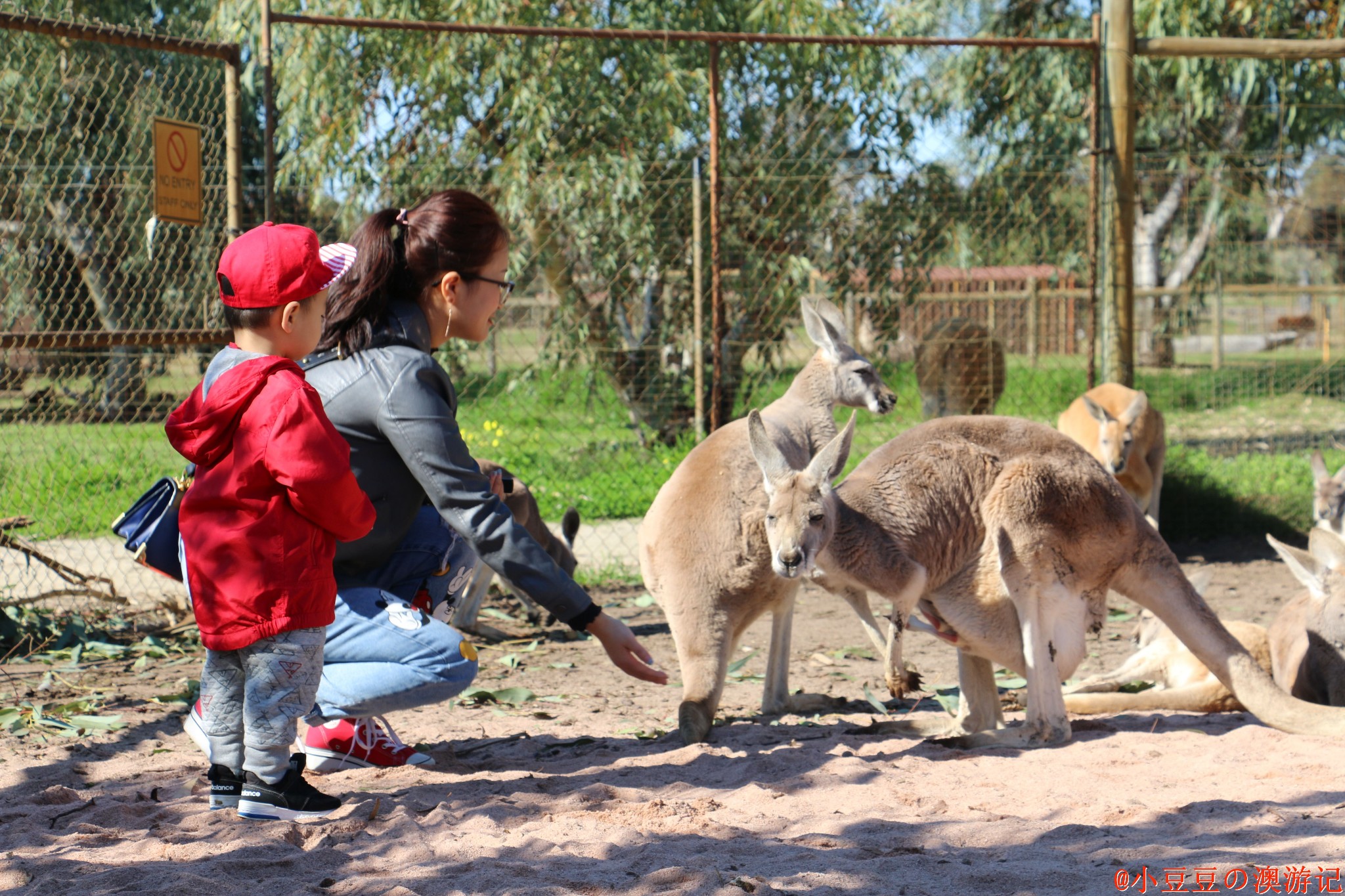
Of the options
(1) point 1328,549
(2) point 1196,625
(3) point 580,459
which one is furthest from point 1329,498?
(3) point 580,459

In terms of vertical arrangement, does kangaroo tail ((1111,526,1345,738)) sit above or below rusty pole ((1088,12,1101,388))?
below

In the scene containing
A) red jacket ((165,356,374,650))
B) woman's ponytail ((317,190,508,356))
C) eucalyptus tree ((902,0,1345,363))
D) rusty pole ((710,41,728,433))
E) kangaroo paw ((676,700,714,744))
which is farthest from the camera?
eucalyptus tree ((902,0,1345,363))

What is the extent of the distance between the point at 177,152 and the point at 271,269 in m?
2.73

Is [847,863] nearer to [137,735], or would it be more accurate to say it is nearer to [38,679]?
[137,735]

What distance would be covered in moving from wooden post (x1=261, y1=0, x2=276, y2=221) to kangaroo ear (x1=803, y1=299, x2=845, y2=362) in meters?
2.36

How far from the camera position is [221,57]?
17.0ft

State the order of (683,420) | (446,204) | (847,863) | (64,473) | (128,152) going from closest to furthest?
(847,863) → (446,204) → (64,473) → (683,420) → (128,152)

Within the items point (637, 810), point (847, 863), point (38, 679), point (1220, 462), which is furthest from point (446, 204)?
point (1220, 462)

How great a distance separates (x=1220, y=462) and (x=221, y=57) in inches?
238

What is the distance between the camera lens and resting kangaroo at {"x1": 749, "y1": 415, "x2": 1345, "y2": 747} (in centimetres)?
331

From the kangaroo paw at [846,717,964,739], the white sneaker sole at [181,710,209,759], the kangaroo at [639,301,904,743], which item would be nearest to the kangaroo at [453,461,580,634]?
the kangaroo at [639,301,904,743]

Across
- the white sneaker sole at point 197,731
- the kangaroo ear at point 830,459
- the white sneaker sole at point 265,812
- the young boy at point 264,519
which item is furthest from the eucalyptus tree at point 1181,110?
the white sneaker sole at point 265,812

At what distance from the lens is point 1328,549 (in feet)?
12.9

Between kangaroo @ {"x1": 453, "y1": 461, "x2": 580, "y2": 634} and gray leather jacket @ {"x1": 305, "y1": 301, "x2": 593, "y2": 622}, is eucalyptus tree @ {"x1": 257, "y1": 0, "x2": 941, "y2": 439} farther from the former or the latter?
gray leather jacket @ {"x1": 305, "y1": 301, "x2": 593, "y2": 622}
